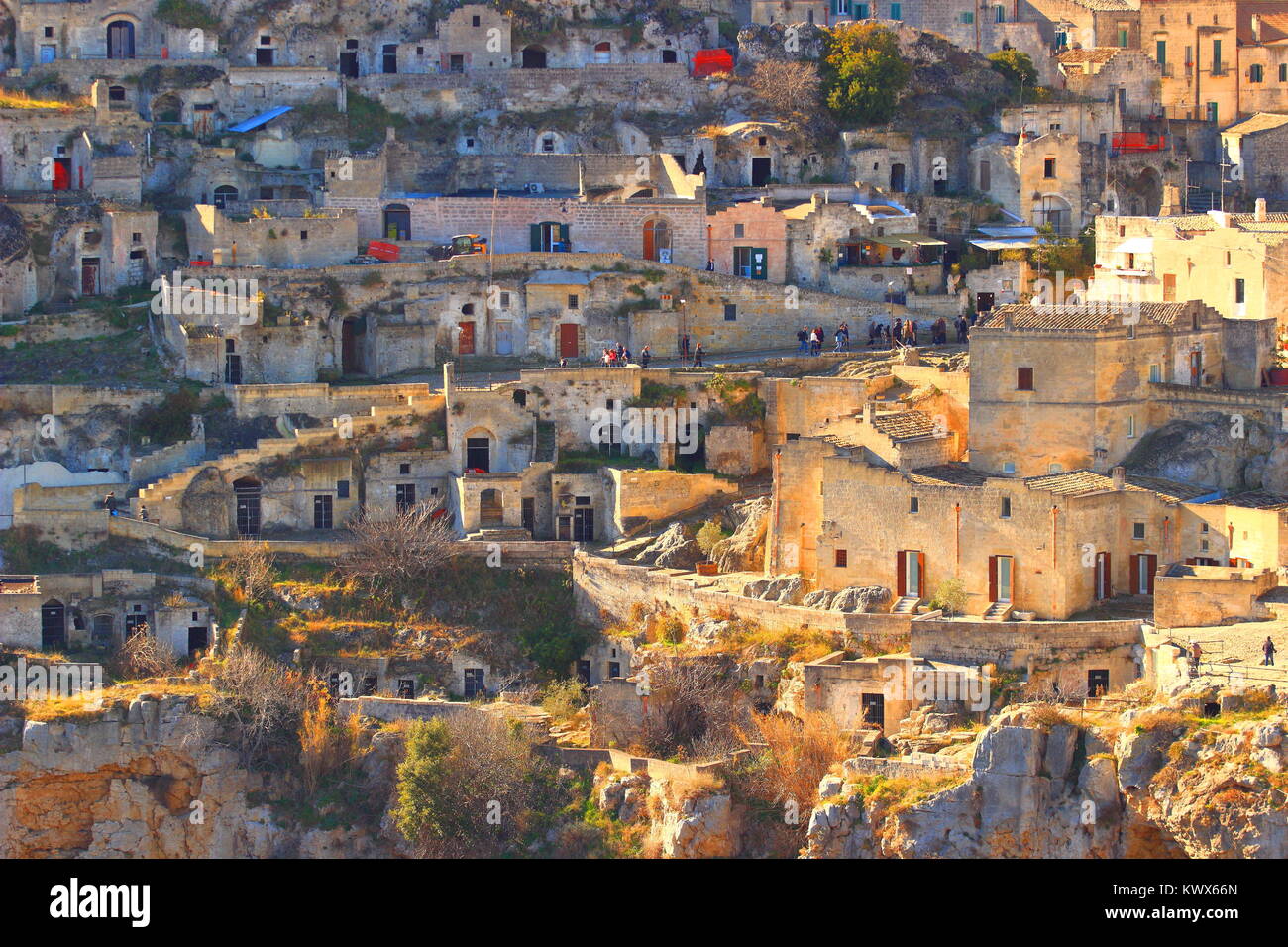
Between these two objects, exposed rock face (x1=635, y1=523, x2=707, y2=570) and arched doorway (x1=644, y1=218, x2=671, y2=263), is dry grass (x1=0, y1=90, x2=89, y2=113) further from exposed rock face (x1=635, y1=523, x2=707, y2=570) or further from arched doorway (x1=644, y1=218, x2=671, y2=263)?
exposed rock face (x1=635, y1=523, x2=707, y2=570)

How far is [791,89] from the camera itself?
77.8m

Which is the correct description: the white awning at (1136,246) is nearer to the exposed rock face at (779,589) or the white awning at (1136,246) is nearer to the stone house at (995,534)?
the stone house at (995,534)

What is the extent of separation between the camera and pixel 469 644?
2485 inches

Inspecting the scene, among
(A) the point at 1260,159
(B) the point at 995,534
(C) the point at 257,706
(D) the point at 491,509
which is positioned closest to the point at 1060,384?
(B) the point at 995,534

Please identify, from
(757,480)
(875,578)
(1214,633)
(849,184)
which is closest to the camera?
(1214,633)

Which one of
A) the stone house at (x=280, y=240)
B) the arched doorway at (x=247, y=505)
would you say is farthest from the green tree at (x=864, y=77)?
the arched doorway at (x=247, y=505)

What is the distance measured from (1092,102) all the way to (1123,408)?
18549 mm

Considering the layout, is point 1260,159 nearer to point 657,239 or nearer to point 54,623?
point 657,239

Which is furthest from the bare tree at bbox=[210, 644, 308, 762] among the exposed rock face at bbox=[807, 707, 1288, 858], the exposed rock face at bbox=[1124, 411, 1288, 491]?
the exposed rock face at bbox=[1124, 411, 1288, 491]

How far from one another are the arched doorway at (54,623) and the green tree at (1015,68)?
2883cm

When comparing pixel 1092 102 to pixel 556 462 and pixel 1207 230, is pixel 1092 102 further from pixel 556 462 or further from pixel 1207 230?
pixel 556 462

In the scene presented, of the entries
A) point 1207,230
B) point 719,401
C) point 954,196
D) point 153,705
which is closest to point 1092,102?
point 954,196

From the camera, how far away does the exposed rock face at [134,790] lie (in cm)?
6019

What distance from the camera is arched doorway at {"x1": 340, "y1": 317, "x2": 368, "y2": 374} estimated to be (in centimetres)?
7094
